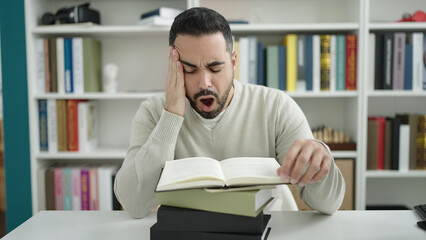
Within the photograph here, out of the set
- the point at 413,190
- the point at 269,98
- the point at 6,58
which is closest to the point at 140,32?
the point at 6,58

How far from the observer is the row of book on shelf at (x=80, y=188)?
2.34 m

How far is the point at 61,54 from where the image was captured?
2.31 meters

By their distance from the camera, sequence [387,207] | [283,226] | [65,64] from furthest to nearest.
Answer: [387,207] → [65,64] → [283,226]

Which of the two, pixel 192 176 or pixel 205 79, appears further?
pixel 205 79

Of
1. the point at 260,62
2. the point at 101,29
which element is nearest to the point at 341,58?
the point at 260,62

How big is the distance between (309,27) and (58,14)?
135cm

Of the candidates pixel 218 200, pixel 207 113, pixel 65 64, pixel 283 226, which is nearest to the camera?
pixel 218 200

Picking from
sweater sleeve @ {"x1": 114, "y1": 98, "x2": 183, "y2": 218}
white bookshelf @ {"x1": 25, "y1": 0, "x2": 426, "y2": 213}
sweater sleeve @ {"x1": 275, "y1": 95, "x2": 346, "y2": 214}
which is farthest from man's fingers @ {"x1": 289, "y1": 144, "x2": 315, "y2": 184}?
white bookshelf @ {"x1": 25, "y1": 0, "x2": 426, "y2": 213}

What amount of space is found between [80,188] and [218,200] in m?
1.73

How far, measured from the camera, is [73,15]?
2.28m

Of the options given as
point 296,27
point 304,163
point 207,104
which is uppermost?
point 296,27

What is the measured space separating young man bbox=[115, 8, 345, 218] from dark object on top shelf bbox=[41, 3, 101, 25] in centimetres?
110

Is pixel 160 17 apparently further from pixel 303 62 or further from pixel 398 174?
pixel 398 174

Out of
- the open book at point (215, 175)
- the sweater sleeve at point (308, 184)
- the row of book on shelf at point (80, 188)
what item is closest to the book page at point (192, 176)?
the open book at point (215, 175)
